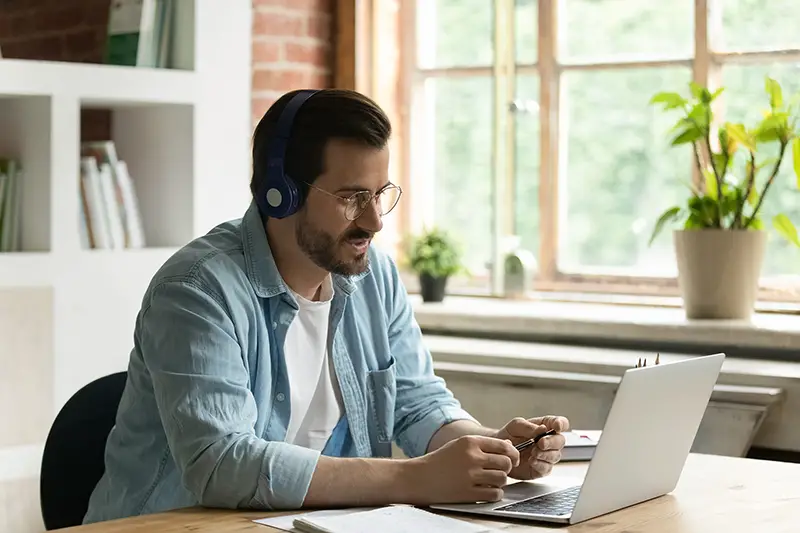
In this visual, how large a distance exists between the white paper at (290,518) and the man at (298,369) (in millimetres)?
20

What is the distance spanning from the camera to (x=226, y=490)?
181 cm

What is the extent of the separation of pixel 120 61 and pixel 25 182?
45 cm

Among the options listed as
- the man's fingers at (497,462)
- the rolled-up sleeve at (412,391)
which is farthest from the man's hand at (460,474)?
the rolled-up sleeve at (412,391)

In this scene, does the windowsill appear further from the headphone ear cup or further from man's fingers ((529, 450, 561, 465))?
the headphone ear cup

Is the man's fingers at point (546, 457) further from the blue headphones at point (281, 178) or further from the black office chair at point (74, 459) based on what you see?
the black office chair at point (74, 459)

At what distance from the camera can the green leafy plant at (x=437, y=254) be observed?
3.66 meters

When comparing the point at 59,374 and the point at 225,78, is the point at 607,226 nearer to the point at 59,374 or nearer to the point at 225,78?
the point at 225,78

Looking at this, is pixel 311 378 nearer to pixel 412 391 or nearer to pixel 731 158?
pixel 412 391

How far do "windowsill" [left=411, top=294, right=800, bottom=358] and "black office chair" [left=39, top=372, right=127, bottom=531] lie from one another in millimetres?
1460

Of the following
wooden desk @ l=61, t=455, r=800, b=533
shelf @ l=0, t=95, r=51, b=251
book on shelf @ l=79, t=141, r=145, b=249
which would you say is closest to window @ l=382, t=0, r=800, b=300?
book on shelf @ l=79, t=141, r=145, b=249

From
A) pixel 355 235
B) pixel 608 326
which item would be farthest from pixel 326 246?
pixel 608 326

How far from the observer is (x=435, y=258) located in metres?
3.67

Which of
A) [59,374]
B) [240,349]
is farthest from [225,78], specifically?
[240,349]

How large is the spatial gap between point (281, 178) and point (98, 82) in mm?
1252
